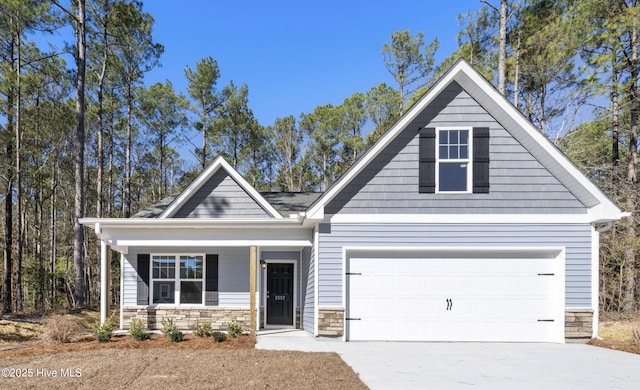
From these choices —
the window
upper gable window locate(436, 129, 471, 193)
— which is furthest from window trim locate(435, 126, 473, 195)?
the window

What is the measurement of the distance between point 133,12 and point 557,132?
63.1 feet

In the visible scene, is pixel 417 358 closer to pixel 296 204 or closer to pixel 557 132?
pixel 296 204

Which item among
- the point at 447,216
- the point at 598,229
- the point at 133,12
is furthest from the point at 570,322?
the point at 133,12

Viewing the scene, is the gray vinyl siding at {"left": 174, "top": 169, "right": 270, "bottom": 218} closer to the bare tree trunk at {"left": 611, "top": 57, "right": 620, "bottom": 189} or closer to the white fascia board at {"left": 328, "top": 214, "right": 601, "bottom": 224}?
the white fascia board at {"left": 328, "top": 214, "right": 601, "bottom": 224}

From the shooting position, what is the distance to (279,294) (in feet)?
36.8

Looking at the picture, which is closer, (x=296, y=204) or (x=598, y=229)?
(x=598, y=229)

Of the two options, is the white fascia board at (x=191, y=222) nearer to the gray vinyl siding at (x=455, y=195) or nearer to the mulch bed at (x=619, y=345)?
the gray vinyl siding at (x=455, y=195)

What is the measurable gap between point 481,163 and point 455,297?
120 inches

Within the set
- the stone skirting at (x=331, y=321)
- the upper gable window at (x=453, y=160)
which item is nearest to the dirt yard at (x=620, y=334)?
the upper gable window at (x=453, y=160)

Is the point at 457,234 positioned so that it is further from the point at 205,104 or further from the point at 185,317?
the point at 205,104

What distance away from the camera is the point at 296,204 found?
13023mm

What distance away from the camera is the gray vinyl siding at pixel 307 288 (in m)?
9.37

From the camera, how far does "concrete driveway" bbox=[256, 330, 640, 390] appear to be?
5594 mm

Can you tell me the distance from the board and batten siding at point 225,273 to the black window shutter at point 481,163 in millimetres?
6204
